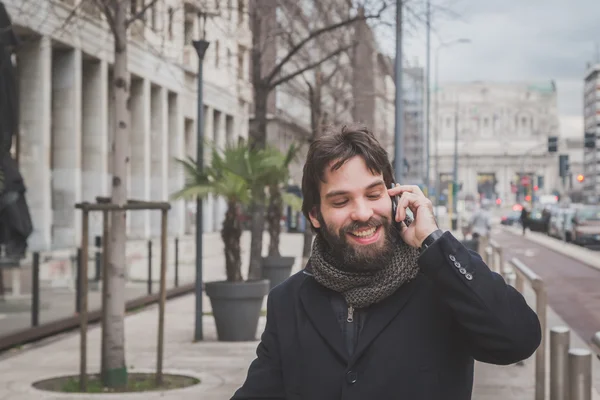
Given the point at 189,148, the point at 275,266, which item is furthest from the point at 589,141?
the point at 275,266

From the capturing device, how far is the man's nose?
2.76 metres

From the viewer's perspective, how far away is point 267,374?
296cm

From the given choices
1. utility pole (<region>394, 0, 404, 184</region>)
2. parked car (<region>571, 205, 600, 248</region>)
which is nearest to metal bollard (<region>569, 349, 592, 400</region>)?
utility pole (<region>394, 0, 404, 184</region>)

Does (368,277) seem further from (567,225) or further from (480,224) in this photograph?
(567,225)

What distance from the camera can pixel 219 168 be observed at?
48.9ft

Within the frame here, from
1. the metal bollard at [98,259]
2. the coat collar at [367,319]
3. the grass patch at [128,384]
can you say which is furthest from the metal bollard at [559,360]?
the metal bollard at [98,259]

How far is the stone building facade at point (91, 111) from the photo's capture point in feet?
90.8

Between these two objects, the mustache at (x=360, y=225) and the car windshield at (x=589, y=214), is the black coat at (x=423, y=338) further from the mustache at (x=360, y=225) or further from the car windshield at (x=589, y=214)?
the car windshield at (x=589, y=214)

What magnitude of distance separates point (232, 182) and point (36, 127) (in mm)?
14823

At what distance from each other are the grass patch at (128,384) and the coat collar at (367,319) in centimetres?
Result: 763

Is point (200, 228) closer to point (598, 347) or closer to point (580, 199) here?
point (598, 347)

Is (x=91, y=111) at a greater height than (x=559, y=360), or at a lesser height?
greater

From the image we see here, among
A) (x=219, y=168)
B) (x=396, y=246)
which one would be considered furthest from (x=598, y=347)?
(x=219, y=168)

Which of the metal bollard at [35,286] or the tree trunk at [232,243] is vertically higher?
the tree trunk at [232,243]
